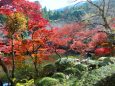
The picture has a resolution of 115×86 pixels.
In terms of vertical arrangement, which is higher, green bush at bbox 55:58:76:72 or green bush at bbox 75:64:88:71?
green bush at bbox 75:64:88:71

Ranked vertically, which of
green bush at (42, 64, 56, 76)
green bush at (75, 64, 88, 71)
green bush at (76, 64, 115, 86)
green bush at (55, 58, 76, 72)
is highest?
green bush at (76, 64, 115, 86)

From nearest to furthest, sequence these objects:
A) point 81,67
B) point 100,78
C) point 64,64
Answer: point 100,78
point 81,67
point 64,64

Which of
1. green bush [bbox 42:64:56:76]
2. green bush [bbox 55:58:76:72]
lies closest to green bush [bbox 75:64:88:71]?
green bush [bbox 55:58:76:72]

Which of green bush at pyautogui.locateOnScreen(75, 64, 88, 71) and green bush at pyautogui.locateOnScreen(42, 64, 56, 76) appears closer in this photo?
green bush at pyautogui.locateOnScreen(75, 64, 88, 71)

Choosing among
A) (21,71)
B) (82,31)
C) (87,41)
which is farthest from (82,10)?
(21,71)

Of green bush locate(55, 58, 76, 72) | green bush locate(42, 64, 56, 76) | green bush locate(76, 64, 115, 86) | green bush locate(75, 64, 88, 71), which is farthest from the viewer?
green bush locate(42, 64, 56, 76)

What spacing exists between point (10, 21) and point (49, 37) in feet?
26.9

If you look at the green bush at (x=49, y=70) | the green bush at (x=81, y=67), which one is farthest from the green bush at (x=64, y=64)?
the green bush at (x=81, y=67)

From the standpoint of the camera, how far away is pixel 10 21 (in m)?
16.4

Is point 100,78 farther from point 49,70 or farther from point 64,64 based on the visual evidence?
point 49,70

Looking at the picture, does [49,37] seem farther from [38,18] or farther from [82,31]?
[82,31]

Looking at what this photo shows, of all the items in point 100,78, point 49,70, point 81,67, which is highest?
point 100,78

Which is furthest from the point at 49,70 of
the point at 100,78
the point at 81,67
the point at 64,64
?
the point at 100,78

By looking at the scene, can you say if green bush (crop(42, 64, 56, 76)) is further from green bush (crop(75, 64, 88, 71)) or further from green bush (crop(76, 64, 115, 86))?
green bush (crop(76, 64, 115, 86))
